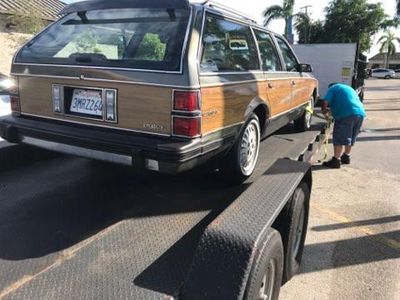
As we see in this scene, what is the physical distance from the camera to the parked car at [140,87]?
290 centimetres

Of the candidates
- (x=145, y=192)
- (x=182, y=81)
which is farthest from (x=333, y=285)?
(x=182, y=81)

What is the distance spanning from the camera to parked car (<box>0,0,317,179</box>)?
290 cm

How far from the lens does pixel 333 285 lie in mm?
3455

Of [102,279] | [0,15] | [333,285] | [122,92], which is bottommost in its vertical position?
[333,285]

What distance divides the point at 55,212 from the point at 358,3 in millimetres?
41108

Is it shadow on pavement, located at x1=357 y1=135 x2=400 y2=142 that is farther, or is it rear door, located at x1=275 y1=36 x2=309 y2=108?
shadow on pavement, located at x1=357 y1=135 x2=400 y2=142

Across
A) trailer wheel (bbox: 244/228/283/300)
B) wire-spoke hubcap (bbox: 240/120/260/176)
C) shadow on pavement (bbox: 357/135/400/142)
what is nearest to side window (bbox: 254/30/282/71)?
wire-spoke hubcap (bbox: 240/120/260/176)

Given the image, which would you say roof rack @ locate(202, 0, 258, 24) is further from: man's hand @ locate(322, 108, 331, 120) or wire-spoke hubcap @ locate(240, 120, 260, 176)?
man's hand @ locate(322, 108, 331, 120)

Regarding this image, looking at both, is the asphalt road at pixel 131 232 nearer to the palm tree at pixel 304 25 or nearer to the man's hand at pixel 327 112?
the man's hand at pixel 327 112

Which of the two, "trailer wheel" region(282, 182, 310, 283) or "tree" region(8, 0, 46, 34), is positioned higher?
"tree" region(8, 0, 46, 34)

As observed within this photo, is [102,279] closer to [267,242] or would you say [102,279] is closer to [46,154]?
[267,242]

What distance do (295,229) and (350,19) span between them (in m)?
39.6

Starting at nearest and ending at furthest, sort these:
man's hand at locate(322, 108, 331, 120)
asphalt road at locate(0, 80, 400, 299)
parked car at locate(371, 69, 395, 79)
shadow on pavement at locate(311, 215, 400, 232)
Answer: asphalt road at locate(0, 80, 400, 299) < shadow on pavement at locate(311, 215, 400, 232) < man's hand at locate(322, 108, 331, 120) < parked car at locate(371, 69, 395, 79)

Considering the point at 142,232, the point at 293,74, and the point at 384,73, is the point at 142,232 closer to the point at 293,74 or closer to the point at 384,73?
the point at 293,74
